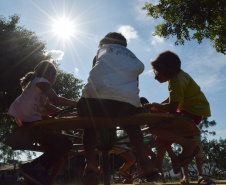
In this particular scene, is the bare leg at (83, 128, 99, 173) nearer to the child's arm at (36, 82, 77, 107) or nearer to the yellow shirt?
the child's arm at (36, 82, 77, 107)

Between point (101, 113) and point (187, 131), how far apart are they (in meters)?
0.99

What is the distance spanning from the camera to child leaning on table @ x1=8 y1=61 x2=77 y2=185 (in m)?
2.01

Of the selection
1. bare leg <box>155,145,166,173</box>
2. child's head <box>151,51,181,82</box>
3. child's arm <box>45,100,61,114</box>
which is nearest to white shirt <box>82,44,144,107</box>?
child's head <box>151,51,181,82</box>

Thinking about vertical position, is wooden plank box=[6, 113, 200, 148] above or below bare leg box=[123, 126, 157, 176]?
above

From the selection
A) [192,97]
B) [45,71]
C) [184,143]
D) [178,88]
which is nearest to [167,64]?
[178,88]

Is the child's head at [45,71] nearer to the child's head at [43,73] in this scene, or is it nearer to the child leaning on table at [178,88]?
the child's head at [43,73]

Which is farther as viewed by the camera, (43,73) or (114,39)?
(43,73)

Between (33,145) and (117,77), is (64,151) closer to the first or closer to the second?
(33,145)

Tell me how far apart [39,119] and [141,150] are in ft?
3.72

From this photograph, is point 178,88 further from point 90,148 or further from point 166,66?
point 90,148

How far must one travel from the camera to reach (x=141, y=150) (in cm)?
189

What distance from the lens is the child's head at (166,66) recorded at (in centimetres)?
258

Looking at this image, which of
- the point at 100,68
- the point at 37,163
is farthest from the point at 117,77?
the point at 37,163

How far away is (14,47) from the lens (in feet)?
41.9
